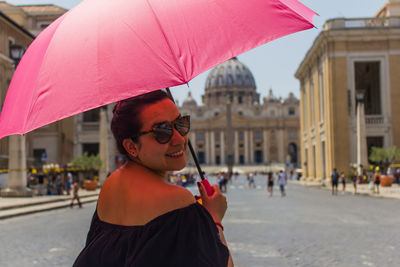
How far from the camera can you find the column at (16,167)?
73.4 ft

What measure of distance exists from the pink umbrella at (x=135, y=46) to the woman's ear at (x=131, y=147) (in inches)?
7.8

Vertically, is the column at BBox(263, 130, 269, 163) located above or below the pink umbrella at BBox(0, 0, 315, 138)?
above

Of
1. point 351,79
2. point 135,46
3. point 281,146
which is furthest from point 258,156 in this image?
point 135,46

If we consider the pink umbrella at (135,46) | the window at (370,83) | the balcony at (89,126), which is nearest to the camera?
the pink umbrella at (135,46)

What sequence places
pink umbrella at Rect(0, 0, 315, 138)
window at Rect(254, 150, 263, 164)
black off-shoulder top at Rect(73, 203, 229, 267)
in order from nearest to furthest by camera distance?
black off-shoulder top at Rect(73, 203, 229, 267)
pink umbrella at Rect(0, 0, 315, 138)
window at Rect(254, 150, 263, 164)

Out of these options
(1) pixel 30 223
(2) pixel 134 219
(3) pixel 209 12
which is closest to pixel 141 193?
(2) pixel 134 219

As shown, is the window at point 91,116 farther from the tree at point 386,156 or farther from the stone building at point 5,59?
the tree at point 386,156

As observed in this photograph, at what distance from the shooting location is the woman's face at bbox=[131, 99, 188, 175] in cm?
224

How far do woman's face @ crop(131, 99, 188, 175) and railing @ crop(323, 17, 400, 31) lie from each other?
40.3 metres

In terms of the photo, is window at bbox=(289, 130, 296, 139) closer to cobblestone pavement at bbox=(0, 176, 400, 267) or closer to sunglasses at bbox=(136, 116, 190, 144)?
cobblestone pavement at bbox=(0, 176, 400, 267)

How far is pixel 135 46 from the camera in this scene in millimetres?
2508

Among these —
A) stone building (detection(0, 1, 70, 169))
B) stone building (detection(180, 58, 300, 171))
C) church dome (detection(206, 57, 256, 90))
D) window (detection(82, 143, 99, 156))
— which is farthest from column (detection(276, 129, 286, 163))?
stone building (detection(0, 1, 70, 169))

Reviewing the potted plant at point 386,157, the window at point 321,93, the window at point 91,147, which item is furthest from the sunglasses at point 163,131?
the window at point 91,147

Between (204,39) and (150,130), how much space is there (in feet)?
2.02
